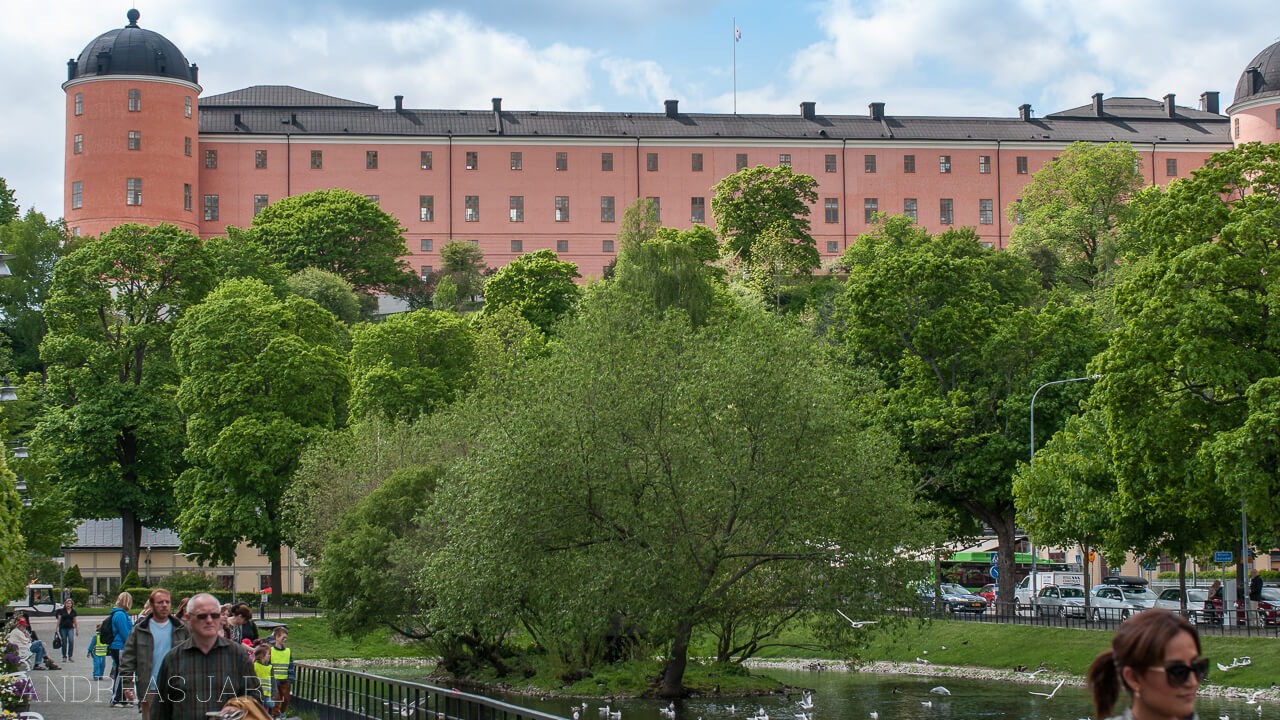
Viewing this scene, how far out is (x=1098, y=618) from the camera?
149 ft

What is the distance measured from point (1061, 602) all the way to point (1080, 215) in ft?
165

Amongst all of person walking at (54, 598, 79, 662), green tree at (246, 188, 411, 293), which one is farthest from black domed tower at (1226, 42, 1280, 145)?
person walking at (54, 598, 79, 662)

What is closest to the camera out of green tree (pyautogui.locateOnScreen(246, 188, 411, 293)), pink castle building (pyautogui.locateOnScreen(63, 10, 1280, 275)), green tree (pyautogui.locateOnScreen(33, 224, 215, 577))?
green tree (pyautogui.locateOnScreen(33, 224, 215, 577))

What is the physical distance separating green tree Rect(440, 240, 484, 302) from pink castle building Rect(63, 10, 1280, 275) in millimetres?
7764

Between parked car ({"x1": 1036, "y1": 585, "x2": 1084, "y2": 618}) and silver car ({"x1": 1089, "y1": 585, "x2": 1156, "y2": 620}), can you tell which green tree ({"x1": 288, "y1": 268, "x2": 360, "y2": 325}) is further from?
silver car ({"x1": 1089, "y1": 585, "x2": 1156, "y2": 620})

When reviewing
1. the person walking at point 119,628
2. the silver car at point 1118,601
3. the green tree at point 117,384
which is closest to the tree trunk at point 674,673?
the person walking at point 119,628

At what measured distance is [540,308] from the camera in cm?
8644

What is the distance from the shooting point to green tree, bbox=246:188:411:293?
102438mm

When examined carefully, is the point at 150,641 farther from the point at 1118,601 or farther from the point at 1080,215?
the point at 1080,215

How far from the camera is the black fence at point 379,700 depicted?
1474 cm

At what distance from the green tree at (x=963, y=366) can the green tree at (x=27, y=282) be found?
57636 millimetres

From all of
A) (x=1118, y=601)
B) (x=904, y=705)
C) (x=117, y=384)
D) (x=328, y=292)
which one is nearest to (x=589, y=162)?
(x=328, y=292)

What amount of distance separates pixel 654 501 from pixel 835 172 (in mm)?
93901

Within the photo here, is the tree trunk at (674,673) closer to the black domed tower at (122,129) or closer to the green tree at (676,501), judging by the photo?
the green tree at (676,501)
